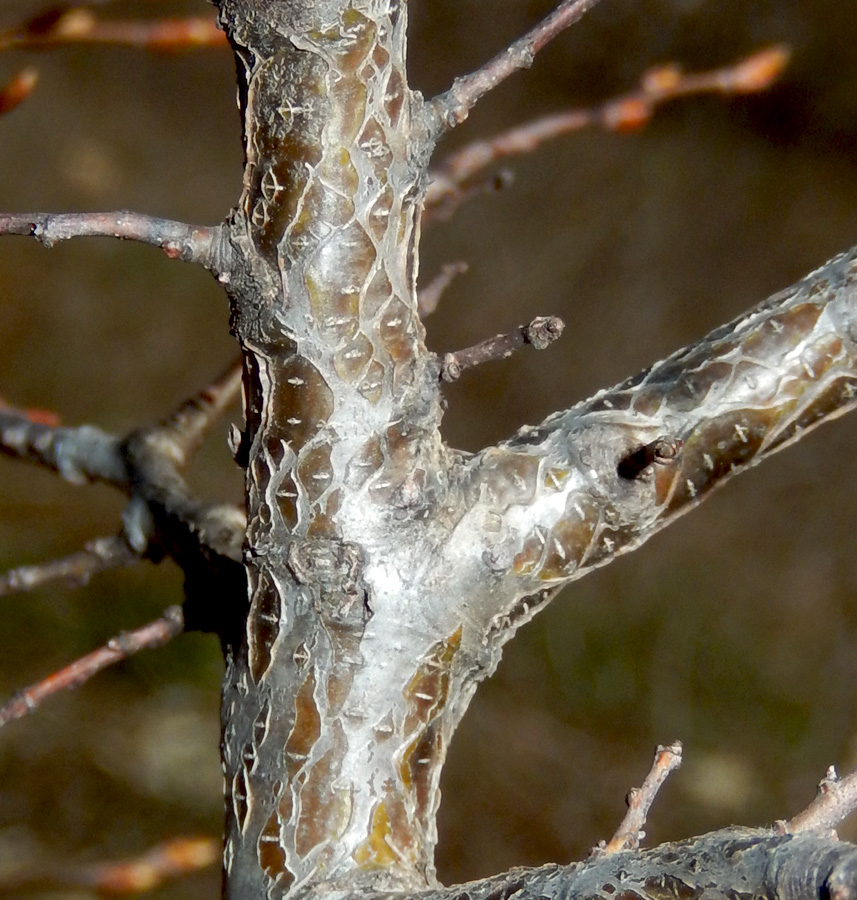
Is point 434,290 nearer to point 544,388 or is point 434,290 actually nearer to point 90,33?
point 90,33

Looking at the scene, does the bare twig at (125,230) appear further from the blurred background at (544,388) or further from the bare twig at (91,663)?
the blurred background at (544,388)

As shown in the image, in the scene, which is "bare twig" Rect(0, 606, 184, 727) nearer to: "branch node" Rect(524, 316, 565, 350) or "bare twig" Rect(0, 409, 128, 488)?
"bare twig" Rect(0, 409, 128, 488)

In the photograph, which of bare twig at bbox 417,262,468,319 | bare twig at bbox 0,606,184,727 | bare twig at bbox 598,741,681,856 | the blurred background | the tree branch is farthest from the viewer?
the blurred background

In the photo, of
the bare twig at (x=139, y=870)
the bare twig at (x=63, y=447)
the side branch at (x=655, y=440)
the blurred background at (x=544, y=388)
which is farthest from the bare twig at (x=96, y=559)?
the blurred background at (x=544, y=388)

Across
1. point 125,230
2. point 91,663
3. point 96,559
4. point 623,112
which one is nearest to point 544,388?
point 623,112

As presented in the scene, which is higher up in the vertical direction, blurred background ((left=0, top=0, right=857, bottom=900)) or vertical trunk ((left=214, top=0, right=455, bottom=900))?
blurred background ((left=0, top=0, right=857, bottom=900))

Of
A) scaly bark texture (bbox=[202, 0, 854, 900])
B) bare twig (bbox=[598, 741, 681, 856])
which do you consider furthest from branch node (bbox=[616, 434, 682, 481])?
bare twig (bbox=[598, 741, 681, 856])

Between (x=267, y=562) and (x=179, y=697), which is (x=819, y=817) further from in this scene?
(x=179, y=697)

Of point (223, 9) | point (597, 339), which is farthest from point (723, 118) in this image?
point (223, 9)

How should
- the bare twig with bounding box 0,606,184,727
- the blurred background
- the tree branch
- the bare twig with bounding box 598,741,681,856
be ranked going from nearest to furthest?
the tree branch
the bare twig with bounding box 598,741,681,856
the bare twig with bounding box 0,606,184,727
the blurred background
